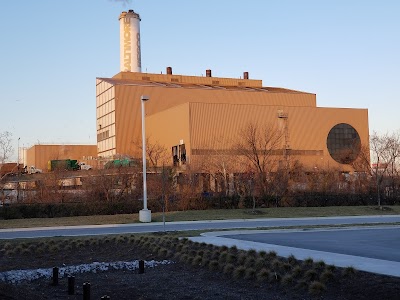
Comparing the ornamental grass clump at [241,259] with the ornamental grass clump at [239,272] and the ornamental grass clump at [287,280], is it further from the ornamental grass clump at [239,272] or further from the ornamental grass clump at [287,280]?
the ornamental grass clump at [287,280]

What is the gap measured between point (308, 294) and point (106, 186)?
113 feet

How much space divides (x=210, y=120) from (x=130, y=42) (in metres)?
26.0

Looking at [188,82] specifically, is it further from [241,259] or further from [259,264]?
[259,264]

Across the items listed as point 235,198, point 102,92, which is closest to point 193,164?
point 235,198

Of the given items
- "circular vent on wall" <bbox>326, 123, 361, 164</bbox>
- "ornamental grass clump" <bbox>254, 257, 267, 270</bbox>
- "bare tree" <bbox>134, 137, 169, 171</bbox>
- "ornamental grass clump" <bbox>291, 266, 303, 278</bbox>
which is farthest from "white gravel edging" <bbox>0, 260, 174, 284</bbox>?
"circular vent on wall" <bbox>326, 123, 361, 164</bbox>

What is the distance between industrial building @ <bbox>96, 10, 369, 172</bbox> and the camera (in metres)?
63.8

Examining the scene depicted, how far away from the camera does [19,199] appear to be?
138ft

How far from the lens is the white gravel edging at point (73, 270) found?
11896 mm

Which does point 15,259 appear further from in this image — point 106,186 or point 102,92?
point 102,92

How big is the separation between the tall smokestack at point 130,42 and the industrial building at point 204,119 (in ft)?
0.48

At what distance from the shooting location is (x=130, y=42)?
83.8 m

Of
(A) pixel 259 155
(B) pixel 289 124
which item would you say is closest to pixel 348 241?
(A) pixel 259 155

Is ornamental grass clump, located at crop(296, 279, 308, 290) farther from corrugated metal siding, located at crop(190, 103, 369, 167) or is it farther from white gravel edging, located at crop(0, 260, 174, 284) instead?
corrugated metal siding, located at crop(190, 103, 369, 167)

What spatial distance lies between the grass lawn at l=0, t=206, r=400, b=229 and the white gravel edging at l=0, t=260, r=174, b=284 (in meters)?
17.9
